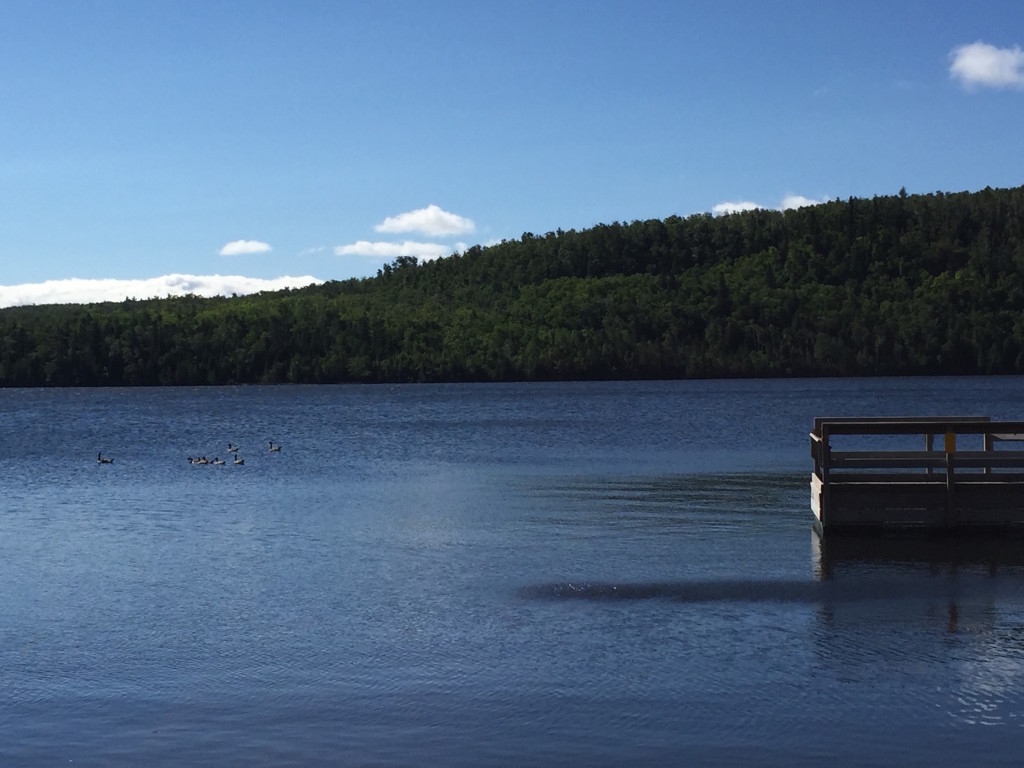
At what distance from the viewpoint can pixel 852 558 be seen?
20.2 m

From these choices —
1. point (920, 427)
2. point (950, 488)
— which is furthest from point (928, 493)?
point (920, 427)

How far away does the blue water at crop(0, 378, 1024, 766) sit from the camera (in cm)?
1131

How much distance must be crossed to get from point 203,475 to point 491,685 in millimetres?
32939

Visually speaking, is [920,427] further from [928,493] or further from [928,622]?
[928,622]

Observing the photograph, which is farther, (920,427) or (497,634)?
(920,427)

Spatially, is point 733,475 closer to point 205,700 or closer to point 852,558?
point 852,558

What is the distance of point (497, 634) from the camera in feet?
51.0

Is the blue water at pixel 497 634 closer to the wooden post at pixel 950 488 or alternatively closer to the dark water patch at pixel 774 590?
the dark water patch at pixel 774 590

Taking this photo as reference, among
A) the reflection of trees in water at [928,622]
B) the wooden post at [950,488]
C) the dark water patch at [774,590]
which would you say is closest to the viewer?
the reflection of trees in water at [928,622]

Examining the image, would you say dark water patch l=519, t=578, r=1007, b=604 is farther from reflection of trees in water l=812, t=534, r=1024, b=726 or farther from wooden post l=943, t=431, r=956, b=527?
wooden post l=943, t=431, r=956, b=527

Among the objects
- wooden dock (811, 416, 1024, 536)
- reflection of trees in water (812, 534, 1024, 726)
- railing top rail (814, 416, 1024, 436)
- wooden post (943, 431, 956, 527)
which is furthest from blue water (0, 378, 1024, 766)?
railing top rail (814, 416, 1024, 436)

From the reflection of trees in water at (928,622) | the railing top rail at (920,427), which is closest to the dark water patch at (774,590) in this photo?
the reflection of trees in water at (928,622)

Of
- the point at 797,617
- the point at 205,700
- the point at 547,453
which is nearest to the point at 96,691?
the point at 205,700

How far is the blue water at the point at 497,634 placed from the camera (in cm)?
1131
